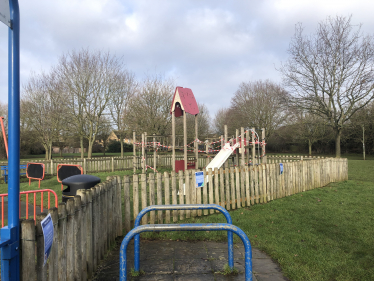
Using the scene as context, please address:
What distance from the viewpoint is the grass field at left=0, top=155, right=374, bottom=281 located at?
137 inches

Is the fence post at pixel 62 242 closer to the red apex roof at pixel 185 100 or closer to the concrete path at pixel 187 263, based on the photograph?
the concrete path at pixel 187 263

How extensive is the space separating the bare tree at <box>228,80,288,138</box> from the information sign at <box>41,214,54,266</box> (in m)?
32.4

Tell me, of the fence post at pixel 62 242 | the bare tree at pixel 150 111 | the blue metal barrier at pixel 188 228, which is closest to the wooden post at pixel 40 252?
the fence post at pixel 62 242

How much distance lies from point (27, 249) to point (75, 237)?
890 millimetres

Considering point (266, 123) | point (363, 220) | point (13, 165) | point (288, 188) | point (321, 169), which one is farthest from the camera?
point (266, 123)

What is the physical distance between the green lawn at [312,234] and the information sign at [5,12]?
3.98 m

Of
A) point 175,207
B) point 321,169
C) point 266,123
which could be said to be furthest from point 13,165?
point 266,123

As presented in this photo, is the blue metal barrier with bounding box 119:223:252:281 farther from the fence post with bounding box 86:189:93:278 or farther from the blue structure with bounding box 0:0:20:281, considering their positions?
the fence post with bounding box 86:189:93:278

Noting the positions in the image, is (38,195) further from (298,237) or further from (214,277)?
(298,237)

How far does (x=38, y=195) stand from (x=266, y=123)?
29660mm

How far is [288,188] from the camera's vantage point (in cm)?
845

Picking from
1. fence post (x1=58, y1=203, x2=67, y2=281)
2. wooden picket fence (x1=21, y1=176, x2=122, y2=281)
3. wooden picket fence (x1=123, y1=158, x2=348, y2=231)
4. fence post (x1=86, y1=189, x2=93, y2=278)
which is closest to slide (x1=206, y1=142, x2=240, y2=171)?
wooden picket fence (x1=123, y1=158, x2=348, y2=231)

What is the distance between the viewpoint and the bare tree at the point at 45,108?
23.3m

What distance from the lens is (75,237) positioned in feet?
9.28
